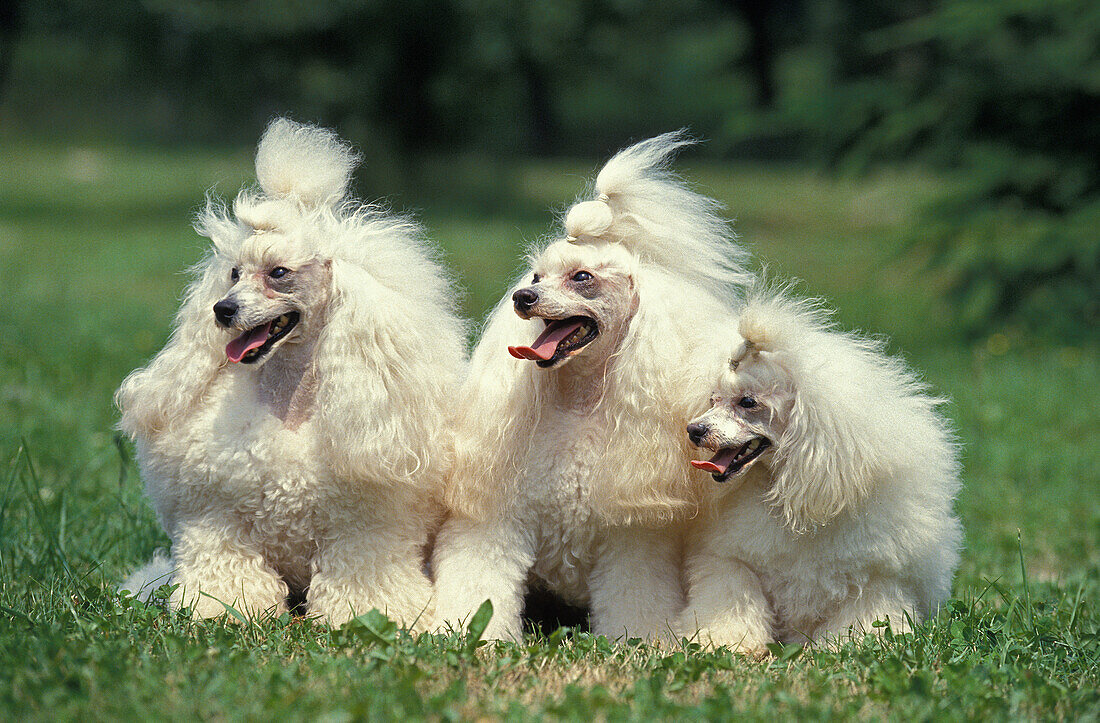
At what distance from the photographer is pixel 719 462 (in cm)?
321

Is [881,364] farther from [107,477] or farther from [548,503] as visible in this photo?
[107,477]

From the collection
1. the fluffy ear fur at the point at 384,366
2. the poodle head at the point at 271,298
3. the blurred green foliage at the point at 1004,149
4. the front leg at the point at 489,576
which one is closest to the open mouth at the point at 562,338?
the fluffy ear fur at the point at 384,366

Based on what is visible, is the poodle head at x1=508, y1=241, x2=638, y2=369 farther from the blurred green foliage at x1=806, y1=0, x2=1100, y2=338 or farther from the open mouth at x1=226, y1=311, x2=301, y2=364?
the blurred green foliage at x1=806, y1=0, x2=1100, y2=338

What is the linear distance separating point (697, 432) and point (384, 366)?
3.12ft

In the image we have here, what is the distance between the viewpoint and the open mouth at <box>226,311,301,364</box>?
126 inches

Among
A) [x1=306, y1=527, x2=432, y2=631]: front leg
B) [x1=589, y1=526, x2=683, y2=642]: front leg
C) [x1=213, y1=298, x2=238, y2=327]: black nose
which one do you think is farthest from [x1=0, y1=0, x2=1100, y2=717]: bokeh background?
[x1=213, y1=298, x2=238, y2=327]: black nose

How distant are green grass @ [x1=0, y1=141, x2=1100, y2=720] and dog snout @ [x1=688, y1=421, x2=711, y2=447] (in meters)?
0.61

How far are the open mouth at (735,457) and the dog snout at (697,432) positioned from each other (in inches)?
2.9

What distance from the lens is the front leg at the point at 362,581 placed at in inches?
128

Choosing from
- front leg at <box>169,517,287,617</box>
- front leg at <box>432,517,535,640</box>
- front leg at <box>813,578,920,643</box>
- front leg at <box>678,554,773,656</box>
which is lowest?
front leg at <box>813,578,920,643</box>

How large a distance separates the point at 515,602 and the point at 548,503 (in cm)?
33

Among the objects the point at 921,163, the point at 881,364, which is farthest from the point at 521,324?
the point at 921,163

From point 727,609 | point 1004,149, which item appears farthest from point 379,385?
point 1004,149

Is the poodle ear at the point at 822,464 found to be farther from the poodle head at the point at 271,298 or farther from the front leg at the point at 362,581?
the poodle head at the point at 271,298
